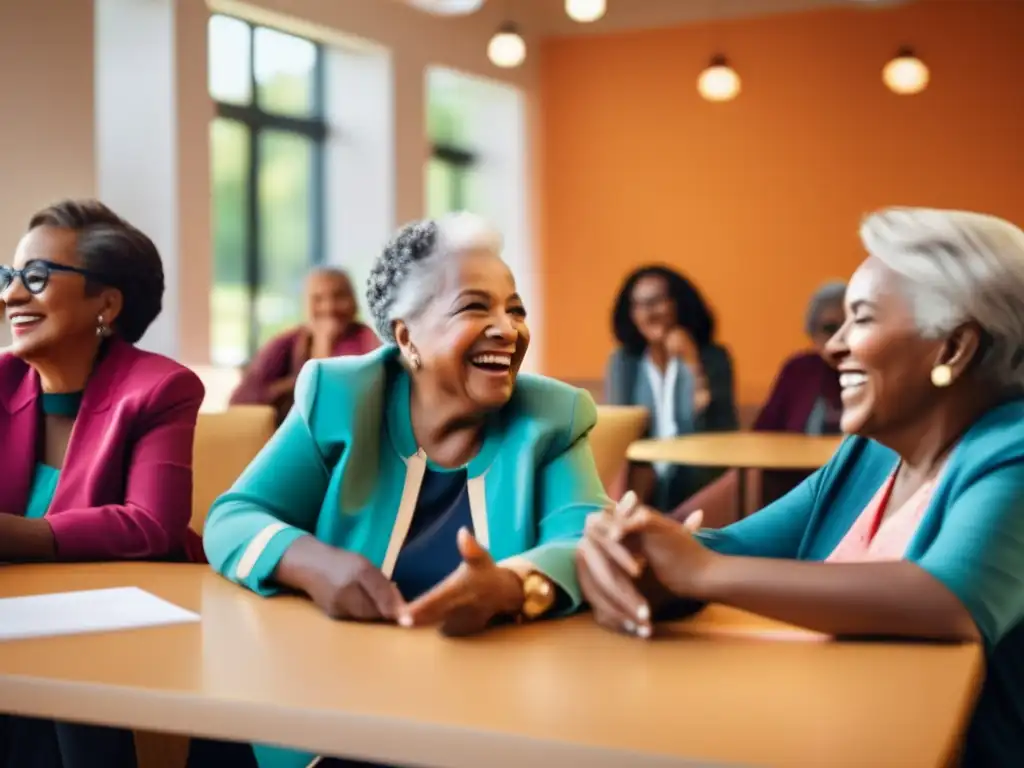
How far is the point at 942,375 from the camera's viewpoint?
59.0 inches

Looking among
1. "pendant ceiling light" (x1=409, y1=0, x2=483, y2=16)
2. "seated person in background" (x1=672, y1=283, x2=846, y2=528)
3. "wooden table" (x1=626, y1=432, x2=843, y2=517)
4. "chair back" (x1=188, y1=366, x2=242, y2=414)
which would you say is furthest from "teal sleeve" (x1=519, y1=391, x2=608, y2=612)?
"pendant ceiling light" (x1=409, y1=0, x2=483, y2=16)

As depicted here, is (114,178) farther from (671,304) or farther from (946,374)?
(946,374)

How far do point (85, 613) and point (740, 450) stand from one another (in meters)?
3.36

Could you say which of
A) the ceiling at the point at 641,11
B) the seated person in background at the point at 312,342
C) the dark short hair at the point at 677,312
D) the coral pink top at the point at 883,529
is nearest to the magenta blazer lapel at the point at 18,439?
Answer: the coral pink top at the point at 883,529

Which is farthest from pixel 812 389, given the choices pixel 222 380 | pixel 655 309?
pixel 222 380

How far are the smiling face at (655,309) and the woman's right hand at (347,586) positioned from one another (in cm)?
410

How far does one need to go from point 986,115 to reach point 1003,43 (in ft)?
1.43

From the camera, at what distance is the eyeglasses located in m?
2.21

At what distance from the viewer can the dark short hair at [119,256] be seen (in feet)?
7.52

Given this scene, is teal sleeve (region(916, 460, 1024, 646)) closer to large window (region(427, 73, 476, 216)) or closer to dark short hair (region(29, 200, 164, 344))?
dark short hair (region(29, 200, 164, 344))

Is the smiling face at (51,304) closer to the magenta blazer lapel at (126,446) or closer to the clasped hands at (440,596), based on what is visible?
the magenta blazer lapel at (126,446)

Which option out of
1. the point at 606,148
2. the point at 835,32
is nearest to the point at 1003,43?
the point at 835,32

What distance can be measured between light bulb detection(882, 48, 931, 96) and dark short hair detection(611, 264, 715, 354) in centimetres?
232

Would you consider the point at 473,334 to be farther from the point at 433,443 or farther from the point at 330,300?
the point at 330,300
